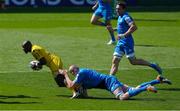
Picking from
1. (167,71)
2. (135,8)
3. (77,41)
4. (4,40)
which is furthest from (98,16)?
(135,8)

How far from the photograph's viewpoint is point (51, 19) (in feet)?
132

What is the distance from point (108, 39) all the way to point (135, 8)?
20.9 metres

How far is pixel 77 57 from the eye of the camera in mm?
23406

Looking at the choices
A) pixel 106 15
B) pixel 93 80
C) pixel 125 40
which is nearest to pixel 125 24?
pixel 125 40

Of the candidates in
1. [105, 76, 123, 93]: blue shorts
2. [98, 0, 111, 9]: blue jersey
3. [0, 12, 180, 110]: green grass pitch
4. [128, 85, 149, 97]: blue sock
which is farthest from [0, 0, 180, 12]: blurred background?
[128, 85, 149, 97]: blue sock

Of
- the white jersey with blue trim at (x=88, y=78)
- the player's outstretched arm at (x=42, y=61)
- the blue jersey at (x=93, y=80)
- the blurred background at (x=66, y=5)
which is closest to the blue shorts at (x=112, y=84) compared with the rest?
the blue jersey at (x=93, y=80)

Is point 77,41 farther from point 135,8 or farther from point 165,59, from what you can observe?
point 135,8

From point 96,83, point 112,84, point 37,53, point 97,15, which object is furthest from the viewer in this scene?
point 97,15

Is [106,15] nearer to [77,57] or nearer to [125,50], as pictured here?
[77,57]

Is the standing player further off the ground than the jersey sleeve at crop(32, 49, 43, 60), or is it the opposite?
the jersey sleeve at crop(32, 49, 43, 60)

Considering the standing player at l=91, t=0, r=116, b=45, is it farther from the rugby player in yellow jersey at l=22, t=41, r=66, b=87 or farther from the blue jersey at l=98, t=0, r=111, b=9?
the rugby player in yellow jersey at l=22, t=41, r=66, b=87

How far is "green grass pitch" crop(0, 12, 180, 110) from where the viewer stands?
50.2 ft

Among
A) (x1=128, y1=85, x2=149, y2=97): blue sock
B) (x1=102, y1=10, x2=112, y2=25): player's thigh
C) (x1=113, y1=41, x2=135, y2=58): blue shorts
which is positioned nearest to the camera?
(x1=128, y1=85, x2=149, y2=97): blue sock

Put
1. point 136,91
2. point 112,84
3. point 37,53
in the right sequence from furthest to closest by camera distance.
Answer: point 37,53 < point 112,84 < point 136,91
